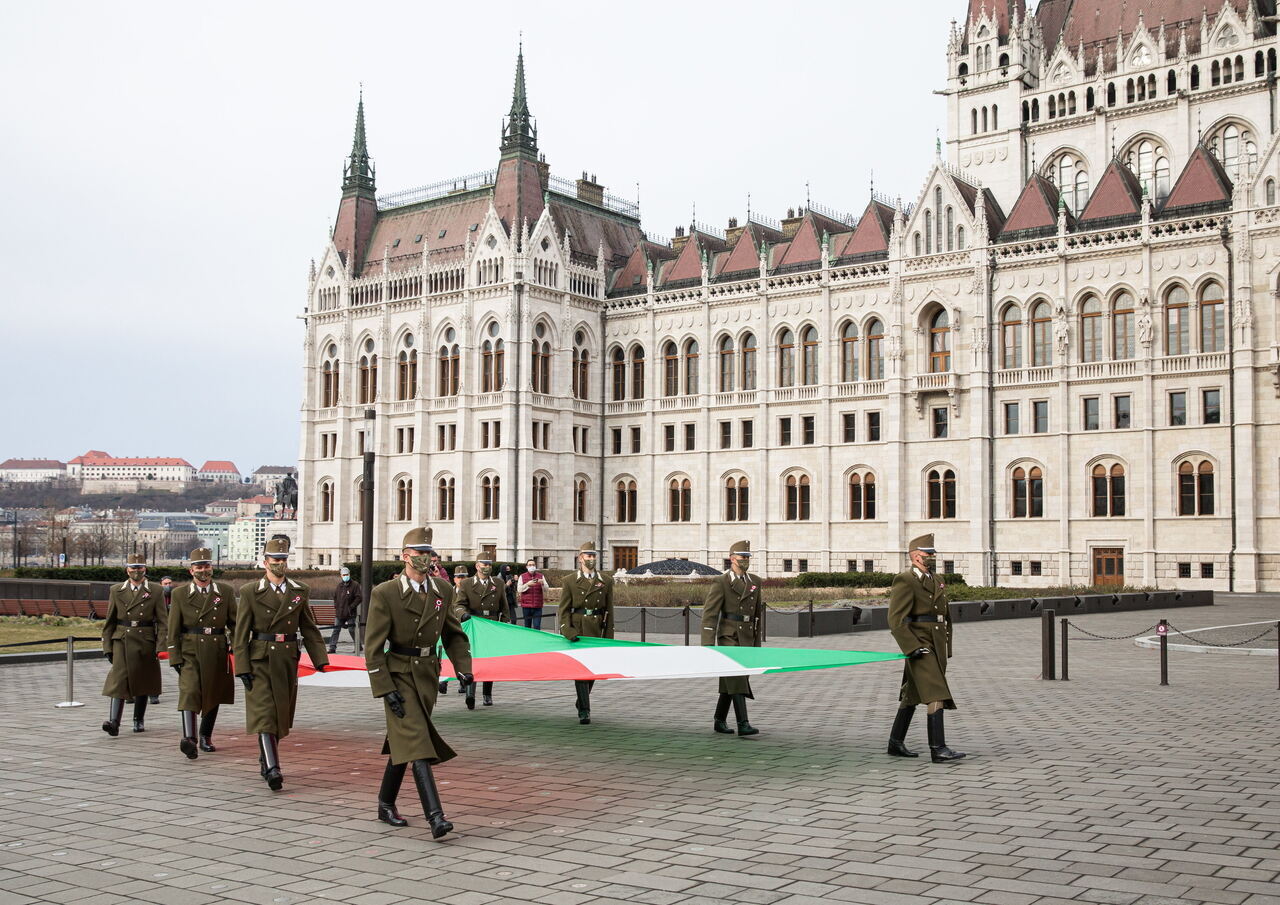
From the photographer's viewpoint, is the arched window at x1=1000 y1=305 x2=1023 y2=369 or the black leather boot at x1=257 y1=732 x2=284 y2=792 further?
the arched window at x1=1000 y1=305 x2=1023 y2=369

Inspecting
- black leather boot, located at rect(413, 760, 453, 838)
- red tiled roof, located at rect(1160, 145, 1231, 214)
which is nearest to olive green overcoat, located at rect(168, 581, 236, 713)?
black leather boot, located at rect(413, 760, 453, 838)

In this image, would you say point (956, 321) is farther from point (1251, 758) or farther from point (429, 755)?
point (429, 755)

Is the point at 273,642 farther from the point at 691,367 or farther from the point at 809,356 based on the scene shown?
the point at 691,367

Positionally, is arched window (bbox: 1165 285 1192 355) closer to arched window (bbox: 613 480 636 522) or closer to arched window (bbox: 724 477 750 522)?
arched window (bbox: 724 477 750 522)

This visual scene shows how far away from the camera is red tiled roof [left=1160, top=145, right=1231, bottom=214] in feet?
163

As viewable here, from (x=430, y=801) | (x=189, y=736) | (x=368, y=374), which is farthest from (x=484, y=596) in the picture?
(x=368, y=374)

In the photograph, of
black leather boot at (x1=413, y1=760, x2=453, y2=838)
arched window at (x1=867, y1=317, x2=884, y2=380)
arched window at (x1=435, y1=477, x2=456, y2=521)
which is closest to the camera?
black leather boot at (x1=413, y1=760, x2=453, y2=838)

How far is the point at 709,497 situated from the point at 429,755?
52.4 meters

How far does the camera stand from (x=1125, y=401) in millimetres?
50625

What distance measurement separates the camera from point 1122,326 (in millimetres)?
50969

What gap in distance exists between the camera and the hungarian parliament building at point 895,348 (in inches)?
1937

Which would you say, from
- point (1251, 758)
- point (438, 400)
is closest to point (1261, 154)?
point (438, 400)

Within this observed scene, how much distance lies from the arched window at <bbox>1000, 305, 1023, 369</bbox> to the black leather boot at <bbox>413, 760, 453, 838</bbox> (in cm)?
4774

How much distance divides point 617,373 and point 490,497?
933 cm
